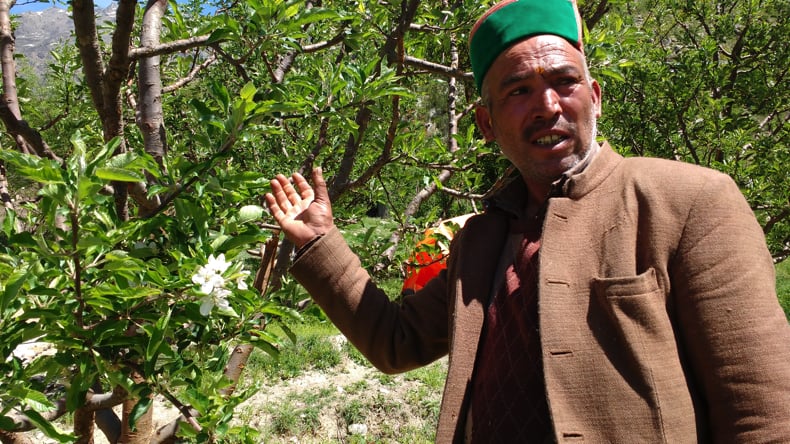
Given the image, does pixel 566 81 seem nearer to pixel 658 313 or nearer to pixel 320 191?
pixel 658 313

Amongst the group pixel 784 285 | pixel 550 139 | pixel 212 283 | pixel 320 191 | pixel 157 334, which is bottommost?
pixel 784 285

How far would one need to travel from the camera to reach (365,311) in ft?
5.37

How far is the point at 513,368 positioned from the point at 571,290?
238mm

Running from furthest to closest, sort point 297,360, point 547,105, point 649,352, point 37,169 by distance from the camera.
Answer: point 297,360 → point 547,105 → point 649,352 → point 37,169

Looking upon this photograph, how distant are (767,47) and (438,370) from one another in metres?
4.18

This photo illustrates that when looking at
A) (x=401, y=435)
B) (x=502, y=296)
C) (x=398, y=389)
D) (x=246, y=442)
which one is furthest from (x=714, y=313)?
(x=398, y=389)

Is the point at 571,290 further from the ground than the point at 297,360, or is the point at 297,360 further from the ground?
the point at 571,290

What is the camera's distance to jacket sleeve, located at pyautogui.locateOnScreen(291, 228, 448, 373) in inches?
63.5

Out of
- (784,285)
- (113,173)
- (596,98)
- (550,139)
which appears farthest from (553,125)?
(784,285)

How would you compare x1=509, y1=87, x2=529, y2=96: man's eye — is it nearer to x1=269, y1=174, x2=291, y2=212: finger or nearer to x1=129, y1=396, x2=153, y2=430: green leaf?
x1=269, y1=174, x2=291, y2=212: finger

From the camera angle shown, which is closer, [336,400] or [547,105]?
[547,105]

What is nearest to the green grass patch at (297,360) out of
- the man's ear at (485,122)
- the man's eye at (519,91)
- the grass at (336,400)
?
the grass at (336,400)

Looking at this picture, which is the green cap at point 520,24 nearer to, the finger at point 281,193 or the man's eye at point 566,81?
the man's eye at point 566,81

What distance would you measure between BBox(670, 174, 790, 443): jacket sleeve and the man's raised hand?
92cm
